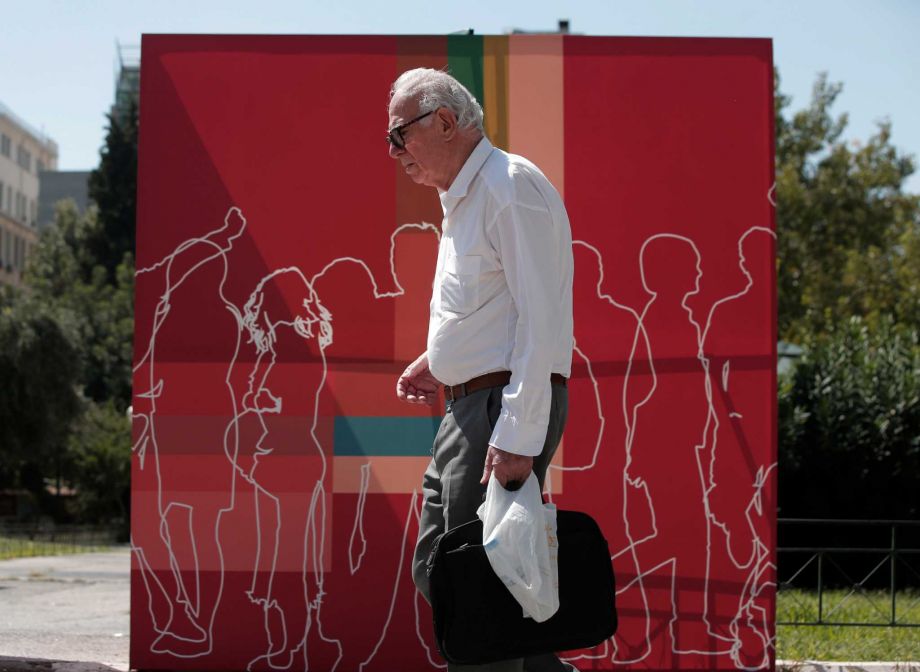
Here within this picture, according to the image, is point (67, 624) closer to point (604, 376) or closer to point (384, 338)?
point (384, 338)

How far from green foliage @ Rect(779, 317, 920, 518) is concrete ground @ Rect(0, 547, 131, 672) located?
21.1ft

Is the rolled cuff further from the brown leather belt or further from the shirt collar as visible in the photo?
the shirt collar

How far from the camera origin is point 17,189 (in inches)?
2586

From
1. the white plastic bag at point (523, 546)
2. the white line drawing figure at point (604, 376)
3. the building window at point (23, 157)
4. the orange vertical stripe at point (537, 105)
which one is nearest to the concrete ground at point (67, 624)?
the white line drawing figure at point (604, 376)

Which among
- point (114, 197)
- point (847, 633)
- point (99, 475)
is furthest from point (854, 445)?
point (114, 197)

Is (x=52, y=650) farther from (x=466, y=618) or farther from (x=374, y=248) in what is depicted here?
(x=466, y=618)

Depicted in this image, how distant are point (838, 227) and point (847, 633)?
19580 millimetres

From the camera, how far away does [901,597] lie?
30.6 ft

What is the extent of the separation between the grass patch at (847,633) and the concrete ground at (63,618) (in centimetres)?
310

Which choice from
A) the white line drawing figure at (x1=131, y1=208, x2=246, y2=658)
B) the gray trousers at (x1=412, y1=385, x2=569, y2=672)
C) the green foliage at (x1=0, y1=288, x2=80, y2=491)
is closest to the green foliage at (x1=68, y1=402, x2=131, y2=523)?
the green foliage at (x1=0, y1=288, x2=80, y2=491)

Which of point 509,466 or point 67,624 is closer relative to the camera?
point 509,466

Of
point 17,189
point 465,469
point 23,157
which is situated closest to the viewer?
point 465,469

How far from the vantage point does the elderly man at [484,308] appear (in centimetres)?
270

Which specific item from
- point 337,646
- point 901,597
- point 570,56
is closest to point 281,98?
point 570,56
